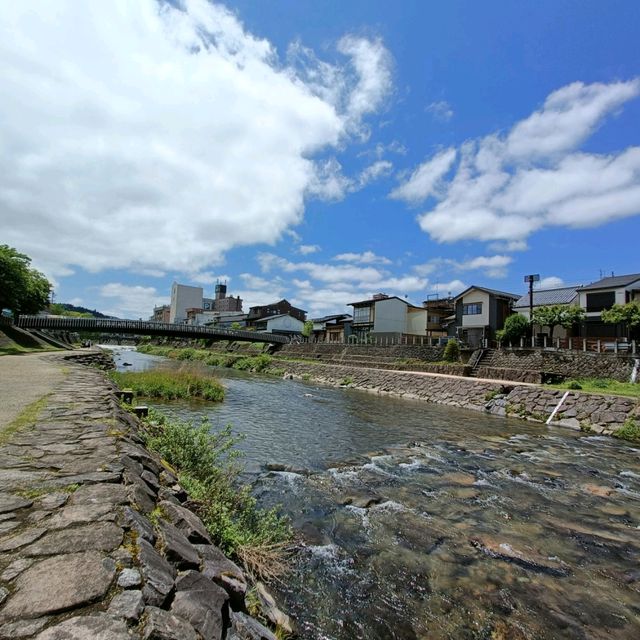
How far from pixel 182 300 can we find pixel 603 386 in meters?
115

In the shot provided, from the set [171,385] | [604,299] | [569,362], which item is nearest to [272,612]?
[171,385]

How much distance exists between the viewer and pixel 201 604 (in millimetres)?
2471

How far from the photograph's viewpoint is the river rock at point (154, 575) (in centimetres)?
228

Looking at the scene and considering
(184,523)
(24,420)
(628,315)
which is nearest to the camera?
(184,523)

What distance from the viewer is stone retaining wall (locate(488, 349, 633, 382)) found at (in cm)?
2159

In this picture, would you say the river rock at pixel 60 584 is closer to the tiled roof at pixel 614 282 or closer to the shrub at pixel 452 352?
the shrub at pixel 452 352

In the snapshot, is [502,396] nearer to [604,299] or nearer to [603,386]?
[603,386]

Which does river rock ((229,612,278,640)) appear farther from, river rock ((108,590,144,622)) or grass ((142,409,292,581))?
grass ((142,409,292,581))

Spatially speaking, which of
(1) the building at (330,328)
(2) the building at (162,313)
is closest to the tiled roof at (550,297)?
(1) the building at (330,328)

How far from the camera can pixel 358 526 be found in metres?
5.93

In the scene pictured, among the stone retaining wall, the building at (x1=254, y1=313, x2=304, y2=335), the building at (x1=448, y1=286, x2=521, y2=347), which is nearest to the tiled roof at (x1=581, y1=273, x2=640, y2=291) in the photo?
the building at (x1=448, y1=286, x2=521, y2=347)

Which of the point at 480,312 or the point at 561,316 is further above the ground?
the point at 480,312

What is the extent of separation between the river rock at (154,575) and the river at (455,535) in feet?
6.48

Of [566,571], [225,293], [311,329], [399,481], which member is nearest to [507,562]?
[566,571]
